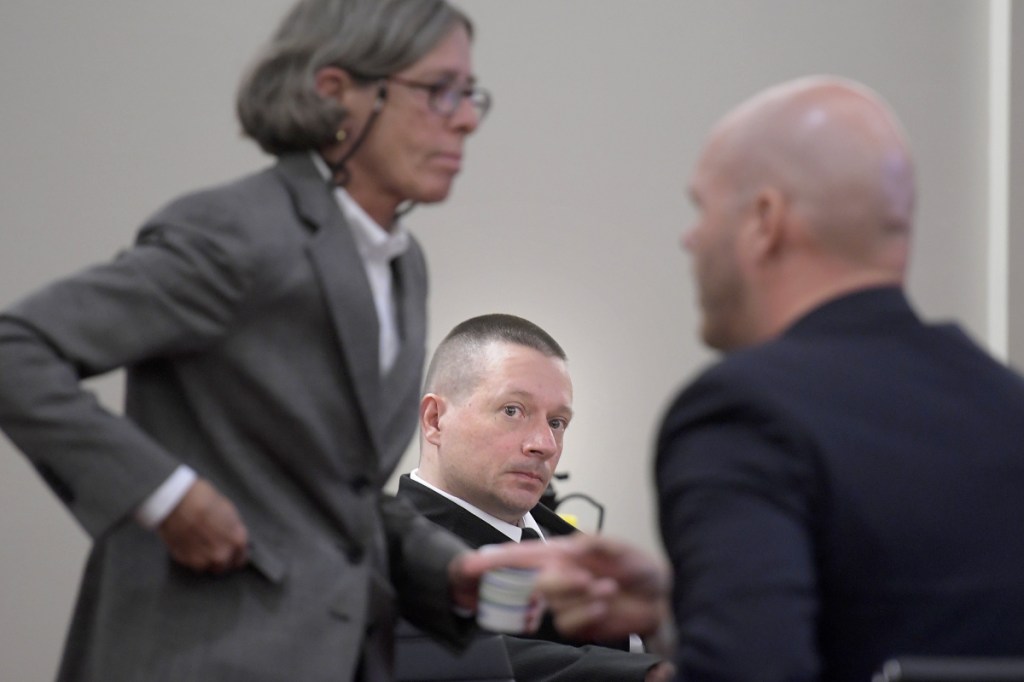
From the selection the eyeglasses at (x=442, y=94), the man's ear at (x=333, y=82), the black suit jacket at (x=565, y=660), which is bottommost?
the black suit jacket at (x=565, y=660)

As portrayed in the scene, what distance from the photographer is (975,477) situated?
1369 millimetres

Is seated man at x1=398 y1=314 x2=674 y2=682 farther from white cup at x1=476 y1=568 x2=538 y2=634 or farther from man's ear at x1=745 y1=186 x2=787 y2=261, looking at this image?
man's ear at x1=745 y1=186 x2=787 y2=261

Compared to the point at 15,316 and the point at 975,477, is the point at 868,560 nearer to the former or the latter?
the point at 975,477

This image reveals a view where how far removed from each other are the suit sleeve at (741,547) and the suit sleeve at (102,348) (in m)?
0.53

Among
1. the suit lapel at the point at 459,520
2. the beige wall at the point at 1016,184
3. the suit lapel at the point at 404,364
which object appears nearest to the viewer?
the suit lapel at the point at 404,364

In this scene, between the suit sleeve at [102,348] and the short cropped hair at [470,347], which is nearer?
the suit sleeve at [102,348]

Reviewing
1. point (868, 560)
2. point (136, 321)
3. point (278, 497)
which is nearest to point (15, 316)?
point (136, 321)

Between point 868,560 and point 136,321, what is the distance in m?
0.77

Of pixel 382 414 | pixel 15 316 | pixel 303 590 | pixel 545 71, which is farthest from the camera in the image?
pixel 545 71

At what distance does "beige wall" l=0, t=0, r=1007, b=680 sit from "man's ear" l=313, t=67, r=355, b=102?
107 inches

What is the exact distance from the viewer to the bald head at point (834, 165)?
1.50m

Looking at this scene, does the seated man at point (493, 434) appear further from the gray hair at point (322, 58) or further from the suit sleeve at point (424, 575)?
the gray hair at point (322, 58)

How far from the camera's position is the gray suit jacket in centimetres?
149

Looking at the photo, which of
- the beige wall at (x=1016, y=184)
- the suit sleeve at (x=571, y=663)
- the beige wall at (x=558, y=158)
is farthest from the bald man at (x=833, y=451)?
the beige wall at (x=1016, y=184)
